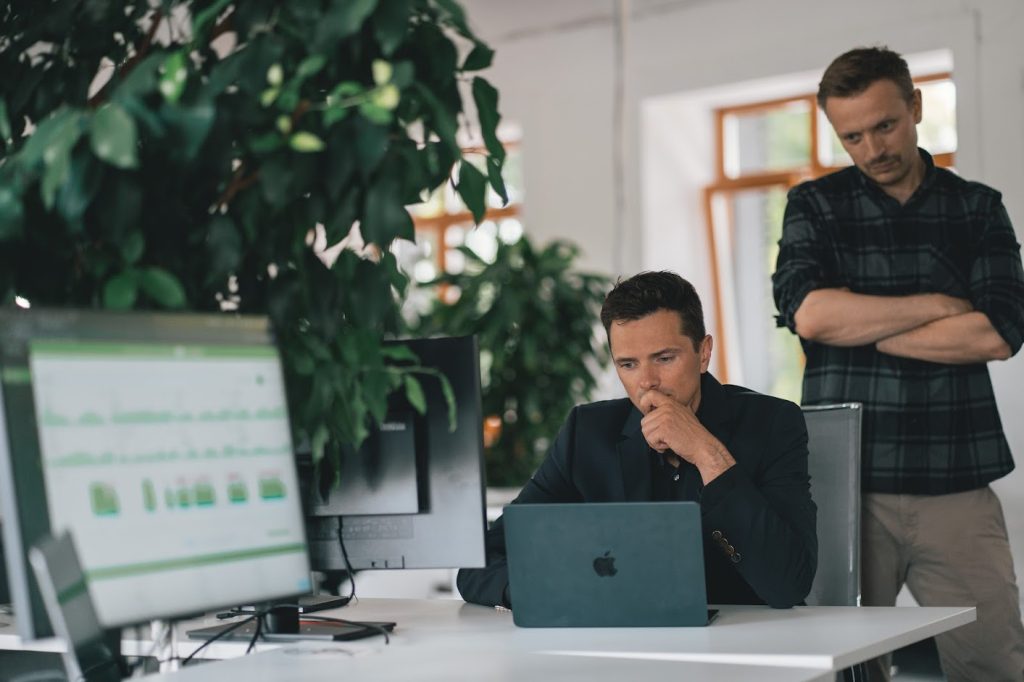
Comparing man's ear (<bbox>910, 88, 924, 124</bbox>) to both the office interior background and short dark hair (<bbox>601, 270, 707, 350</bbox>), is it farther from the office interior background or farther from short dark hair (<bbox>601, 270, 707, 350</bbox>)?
the office interior background

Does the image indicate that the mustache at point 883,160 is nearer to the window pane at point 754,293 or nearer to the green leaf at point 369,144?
the green leaf at point 369,144

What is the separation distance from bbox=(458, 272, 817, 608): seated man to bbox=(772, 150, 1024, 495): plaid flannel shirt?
38 centimetres

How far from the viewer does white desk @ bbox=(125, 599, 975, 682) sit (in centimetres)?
170

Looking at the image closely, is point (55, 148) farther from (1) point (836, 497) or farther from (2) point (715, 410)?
(1) point (836, 497)

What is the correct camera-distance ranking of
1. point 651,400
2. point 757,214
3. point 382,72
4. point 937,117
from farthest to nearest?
point 757,214, point 937,117, point 651,400, point 382,72

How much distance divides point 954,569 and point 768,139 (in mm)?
3651

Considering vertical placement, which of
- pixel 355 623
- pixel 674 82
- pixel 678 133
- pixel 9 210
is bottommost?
pixel 355 623

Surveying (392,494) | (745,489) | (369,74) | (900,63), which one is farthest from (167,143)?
(900,63)

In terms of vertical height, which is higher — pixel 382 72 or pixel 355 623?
pixel 382 72

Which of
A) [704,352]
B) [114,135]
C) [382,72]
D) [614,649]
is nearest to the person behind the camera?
[114,135]

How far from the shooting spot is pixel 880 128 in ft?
9.31

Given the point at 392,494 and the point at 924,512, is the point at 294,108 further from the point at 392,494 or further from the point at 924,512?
the point at 924,512

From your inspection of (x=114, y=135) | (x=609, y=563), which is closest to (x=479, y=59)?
(x=114, y=135)

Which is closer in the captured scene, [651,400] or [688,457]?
[688,457]
